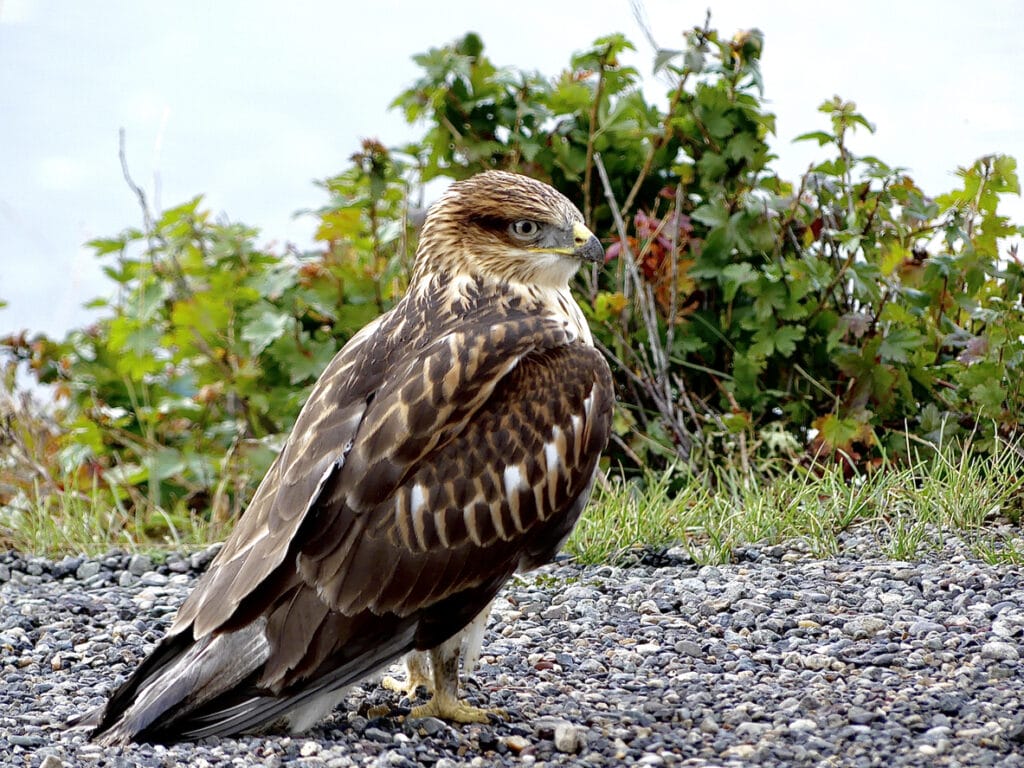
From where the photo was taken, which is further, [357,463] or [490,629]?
[490,629]

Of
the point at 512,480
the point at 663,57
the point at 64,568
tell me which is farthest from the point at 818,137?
the point at 64,568

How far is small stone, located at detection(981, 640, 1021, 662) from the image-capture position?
4516 millimetres

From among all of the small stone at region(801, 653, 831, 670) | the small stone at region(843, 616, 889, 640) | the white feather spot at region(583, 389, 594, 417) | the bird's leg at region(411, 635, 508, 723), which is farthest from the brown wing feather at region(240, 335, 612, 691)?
the small stone at region(843, 616, 889, 640)

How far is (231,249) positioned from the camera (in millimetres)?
8742

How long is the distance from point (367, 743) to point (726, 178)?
4285 millimetres

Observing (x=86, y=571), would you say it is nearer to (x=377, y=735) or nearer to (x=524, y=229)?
(x=377, y=735)

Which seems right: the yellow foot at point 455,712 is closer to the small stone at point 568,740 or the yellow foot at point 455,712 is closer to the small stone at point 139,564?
the small stone at point 568,740

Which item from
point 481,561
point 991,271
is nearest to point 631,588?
point 481,561

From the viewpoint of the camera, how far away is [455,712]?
4.32 meters

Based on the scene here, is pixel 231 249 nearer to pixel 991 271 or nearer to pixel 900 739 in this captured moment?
pixel 991 271

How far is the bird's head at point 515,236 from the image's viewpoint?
4.64 metres

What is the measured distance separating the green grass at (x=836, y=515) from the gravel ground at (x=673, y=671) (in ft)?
0.33

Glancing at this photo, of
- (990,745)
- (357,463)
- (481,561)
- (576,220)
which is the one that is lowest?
(990,745)

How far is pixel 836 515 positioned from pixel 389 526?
276 cm
